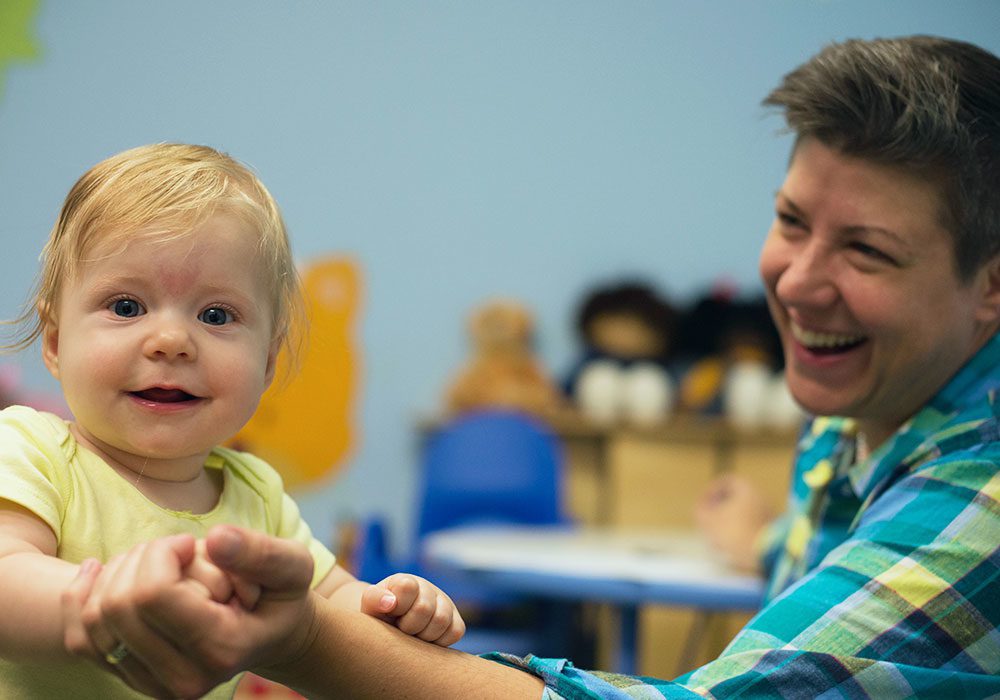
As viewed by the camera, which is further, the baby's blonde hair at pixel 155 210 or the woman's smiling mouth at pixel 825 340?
the woman's smiling mouth at pixel 825 340

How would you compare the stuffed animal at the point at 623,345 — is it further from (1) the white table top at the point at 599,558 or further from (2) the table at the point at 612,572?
(2) the table at the point at 612,572

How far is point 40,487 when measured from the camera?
61cm

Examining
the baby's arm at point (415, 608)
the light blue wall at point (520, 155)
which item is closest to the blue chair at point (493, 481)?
the light blue wall at point (520, 155)

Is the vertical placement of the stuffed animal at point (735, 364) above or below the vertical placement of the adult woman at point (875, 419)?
below

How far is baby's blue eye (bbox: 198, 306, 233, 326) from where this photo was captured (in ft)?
2.17

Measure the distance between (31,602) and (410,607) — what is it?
0.23m

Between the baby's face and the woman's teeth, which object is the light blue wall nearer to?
the woman's teeth

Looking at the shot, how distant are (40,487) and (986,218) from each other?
88 centimetres

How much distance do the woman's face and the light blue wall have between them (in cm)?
231

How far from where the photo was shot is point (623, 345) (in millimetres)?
3395

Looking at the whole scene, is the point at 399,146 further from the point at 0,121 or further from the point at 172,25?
the point at 0,121

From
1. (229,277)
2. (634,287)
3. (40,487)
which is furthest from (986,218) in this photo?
(634,287)

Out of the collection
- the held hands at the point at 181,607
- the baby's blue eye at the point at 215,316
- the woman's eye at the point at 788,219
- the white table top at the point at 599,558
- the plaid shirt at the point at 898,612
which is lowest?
the white table top at the point at 599,558

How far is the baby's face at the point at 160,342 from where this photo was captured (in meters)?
0.64
